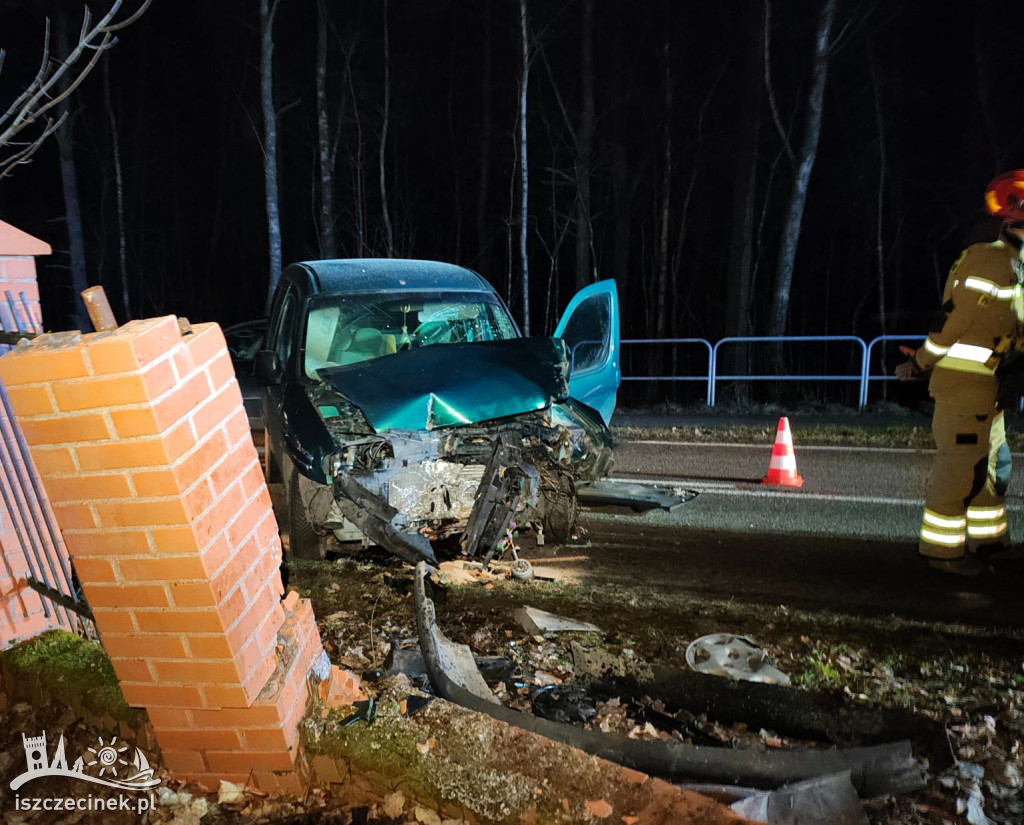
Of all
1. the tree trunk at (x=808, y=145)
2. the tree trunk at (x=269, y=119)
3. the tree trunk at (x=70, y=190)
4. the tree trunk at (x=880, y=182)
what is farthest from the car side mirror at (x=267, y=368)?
the tree trunk at (x=880, y=182)

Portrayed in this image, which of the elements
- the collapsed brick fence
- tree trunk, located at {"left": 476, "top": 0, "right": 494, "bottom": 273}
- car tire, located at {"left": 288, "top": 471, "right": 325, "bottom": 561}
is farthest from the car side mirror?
tree trunk, located at {"left": 476, "top": 0, "right": 494, "bottom": 273}

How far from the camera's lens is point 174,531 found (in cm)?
177

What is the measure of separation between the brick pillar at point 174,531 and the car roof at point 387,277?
11.0 feet

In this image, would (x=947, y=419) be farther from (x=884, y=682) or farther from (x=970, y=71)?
(x=970, y=71)

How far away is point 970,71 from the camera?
21625mm

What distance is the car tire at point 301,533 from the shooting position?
4.41 meters

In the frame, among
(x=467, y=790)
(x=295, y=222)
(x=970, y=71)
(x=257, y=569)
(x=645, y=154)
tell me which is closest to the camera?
(x=467, y=790)

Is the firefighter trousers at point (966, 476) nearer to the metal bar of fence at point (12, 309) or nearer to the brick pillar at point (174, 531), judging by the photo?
the brick pillar at point (174, 531)

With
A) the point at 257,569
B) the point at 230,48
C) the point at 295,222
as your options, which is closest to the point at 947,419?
the point at 257,569

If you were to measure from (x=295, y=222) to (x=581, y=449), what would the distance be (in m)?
29.3

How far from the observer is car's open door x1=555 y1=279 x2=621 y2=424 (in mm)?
5547

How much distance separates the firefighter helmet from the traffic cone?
2.70 metres

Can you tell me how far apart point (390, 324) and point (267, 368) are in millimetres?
1071

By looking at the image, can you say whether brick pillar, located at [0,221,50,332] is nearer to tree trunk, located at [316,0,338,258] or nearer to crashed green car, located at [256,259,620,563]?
crashed green car, located at [256,259,620,563]
